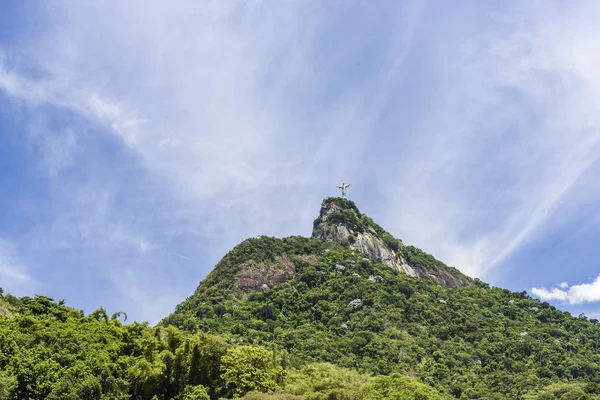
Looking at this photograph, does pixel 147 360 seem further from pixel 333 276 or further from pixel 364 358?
pixel 333 276

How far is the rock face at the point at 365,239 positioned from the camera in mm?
127500

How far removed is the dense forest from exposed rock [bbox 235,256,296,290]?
270mm

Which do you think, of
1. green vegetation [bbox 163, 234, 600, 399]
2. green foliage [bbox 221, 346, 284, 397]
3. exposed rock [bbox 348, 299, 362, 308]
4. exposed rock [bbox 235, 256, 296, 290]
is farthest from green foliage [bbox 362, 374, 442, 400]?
exposed rock [bbox 235, 256, 296, 290]

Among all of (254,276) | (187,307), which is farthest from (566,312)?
(187,307)

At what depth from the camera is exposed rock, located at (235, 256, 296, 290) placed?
101m

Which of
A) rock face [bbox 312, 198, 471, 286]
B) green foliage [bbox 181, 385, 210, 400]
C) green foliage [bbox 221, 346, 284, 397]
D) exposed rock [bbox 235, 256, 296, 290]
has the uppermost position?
rock face [bbox 312, 198, 471, 286]

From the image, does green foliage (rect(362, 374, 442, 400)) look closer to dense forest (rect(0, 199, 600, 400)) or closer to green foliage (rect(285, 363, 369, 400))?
dense forest (rect(0, 199, 600, 400))

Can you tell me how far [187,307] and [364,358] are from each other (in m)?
35.7

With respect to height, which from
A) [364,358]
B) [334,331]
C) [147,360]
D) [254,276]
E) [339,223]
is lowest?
[147,360]

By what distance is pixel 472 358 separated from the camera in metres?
80.1

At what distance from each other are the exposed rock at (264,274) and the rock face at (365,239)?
22995 mm

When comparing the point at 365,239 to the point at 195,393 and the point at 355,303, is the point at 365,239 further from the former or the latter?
the point at 195,393

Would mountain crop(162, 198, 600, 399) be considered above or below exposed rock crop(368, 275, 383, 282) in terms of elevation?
below

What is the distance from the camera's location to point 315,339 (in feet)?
261
